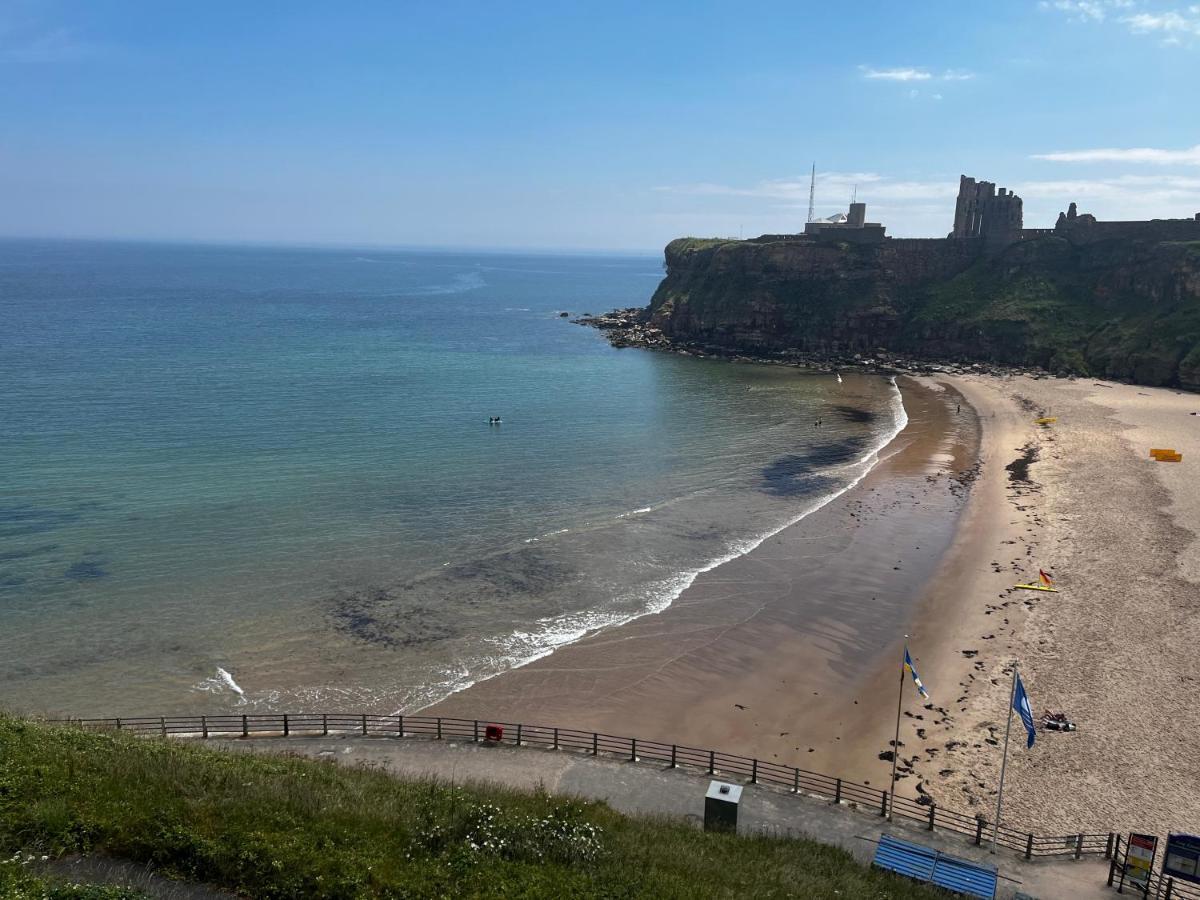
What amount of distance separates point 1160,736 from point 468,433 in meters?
45.2

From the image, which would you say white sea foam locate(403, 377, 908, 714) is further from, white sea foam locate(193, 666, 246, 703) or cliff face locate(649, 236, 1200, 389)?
cliff face locate(649, 236, 1200, 389)

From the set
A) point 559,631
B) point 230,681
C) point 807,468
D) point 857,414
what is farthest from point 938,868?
point 857,414

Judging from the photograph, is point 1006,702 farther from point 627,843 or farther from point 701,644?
point 627,843

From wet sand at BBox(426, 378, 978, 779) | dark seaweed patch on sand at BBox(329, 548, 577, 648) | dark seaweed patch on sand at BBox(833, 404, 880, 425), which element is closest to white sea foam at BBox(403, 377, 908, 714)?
wet sand at BBox(426, 378, 978, 779)

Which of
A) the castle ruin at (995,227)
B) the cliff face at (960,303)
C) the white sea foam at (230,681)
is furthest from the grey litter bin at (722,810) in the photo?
the castle ruin at (995,227)

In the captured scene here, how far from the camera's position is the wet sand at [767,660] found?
24562 mm

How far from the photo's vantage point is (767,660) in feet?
94.8

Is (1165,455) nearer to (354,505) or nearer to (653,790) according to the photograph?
(653,790)

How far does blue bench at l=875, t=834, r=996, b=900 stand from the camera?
49.6 ft

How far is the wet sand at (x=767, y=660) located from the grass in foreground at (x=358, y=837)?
8143 mm

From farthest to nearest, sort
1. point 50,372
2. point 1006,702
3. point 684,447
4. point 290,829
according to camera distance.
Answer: point 50,372 < point 684,447 < point 1006,702 < point 290,829

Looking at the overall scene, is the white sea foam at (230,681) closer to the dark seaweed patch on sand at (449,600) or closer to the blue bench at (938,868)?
the dark seaweed patch on sand at (449,600)

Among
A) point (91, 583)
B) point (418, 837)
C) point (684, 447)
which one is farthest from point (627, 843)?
point (684, 447)

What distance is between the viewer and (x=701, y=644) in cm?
2991
